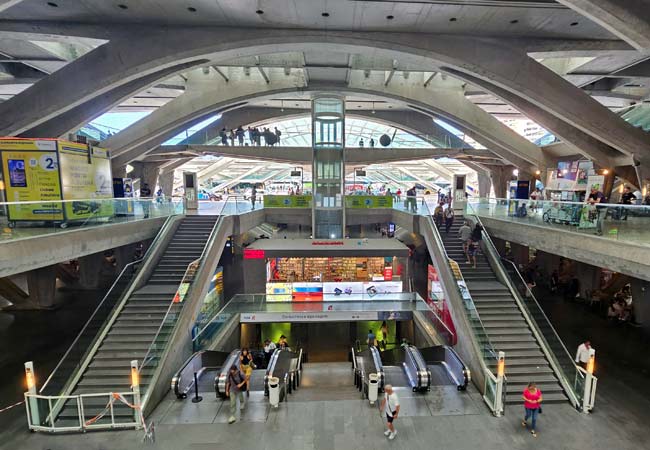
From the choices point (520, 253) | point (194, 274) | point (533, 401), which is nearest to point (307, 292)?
point (194, 274)

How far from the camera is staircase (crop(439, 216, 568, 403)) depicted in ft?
26.9

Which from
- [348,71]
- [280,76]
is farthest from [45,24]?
[348,71]

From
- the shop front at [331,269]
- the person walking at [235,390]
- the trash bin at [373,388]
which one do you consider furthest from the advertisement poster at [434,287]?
the person walking at [235,390]

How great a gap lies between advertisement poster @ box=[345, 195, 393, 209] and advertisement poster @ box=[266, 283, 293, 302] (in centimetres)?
732

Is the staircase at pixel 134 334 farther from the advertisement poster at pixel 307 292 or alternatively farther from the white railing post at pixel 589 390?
the white railing post at pixel 589 390

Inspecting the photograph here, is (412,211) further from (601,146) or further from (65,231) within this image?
(65,231)

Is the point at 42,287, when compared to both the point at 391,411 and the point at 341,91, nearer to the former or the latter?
the point at 391,411

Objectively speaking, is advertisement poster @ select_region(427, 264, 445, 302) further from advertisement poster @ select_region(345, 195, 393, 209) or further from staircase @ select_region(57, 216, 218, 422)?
staircase @ select_region(57, 216, 218, 422)

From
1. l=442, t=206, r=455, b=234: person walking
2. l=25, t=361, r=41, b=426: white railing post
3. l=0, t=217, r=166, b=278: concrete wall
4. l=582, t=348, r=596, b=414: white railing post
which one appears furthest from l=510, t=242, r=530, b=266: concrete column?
l=25, t=361, r=41, b=426: white railing post

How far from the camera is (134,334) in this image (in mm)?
9586

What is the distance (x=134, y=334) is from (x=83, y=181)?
15.5ft

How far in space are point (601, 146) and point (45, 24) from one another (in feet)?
74.6

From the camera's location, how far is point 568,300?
1483 cm

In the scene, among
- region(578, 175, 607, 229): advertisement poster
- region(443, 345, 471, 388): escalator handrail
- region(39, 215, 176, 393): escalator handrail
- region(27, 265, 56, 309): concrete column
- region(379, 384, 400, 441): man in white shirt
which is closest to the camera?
region(379, 384, 400, 441): man in white shirt
